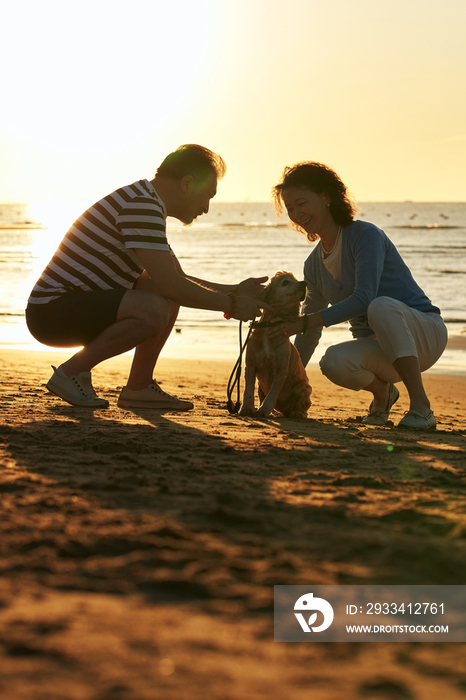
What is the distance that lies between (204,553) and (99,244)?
311 centimetres

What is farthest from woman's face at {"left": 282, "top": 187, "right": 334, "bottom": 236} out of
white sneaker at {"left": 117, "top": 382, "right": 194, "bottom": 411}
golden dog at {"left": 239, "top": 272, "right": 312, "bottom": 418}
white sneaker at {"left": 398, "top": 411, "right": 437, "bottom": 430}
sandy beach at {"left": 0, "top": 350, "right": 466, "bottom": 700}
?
sandy beach at {"left": 0, "top": 350, "right": 466, "bottom": 700}

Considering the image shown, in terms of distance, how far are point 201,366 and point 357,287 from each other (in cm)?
489

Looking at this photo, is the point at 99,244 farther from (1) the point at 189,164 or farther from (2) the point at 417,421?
(2) the point at 417,421

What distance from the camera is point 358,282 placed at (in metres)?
4.91

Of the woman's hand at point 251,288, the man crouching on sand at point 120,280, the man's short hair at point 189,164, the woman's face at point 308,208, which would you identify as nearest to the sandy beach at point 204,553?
the man crouching on sand at point 120,280

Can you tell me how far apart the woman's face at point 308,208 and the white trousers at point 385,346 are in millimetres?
754

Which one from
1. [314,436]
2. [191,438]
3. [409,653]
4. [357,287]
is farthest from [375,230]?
[409,653]

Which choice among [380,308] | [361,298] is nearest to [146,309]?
[361,298]

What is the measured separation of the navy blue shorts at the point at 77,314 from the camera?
15.1ft

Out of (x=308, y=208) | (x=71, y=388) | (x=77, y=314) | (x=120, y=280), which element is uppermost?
(x=308, y=208)

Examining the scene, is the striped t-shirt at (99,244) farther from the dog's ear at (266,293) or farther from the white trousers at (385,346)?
the white trousers at (385,346)

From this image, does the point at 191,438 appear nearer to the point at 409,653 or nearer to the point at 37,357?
the point at 409,653

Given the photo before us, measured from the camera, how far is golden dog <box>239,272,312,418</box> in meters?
5.11

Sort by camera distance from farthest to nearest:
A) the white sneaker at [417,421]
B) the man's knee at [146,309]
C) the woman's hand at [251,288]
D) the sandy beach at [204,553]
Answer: the woman's hand at [251,288] → the white sneaker at [417,421] → the man's knee at [146,309] → the sandy beach at [204,553]
